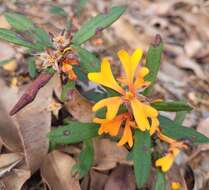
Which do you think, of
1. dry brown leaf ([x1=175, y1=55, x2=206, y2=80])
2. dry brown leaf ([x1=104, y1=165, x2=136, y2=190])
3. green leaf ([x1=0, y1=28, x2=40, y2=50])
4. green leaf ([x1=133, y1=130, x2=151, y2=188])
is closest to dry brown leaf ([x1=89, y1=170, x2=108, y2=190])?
dry brown leaf ([x1=104, y1=165, x2=136, y2=190])

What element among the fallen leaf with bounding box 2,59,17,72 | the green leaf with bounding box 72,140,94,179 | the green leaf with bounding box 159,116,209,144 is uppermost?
the fallen leaf with bounding box 2,59,17,72

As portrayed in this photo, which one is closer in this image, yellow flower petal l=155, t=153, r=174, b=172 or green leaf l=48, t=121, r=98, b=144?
green leaf l=48, t=121, r=98, b=144

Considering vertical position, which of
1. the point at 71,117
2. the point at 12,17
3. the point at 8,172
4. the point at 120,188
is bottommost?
the point at 120,188

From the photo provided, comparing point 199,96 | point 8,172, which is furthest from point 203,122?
point 8,172

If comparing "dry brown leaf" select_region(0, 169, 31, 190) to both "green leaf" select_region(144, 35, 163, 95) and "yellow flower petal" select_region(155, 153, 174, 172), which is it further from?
"green leaf" select_region(144, 35, 163, 95)

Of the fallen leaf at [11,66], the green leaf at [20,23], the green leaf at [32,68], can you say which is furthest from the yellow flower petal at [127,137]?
the fallen leaf at [11,66]

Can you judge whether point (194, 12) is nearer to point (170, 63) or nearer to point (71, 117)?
point (170, 63)
